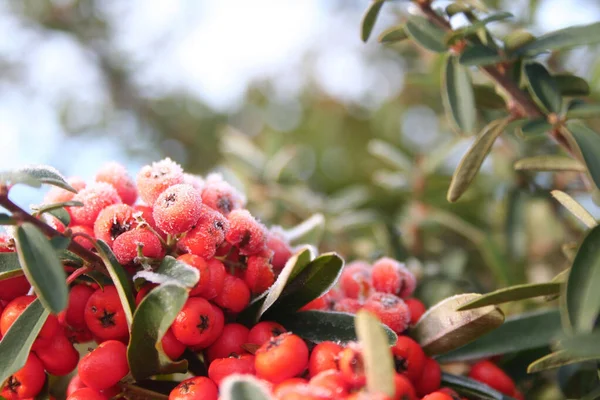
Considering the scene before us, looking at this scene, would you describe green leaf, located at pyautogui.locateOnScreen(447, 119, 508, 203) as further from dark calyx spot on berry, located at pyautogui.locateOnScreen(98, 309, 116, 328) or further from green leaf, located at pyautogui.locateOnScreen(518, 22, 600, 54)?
dark calyx spot on berry, located at pyautogui.locateOnScreen(98, 309, 116, 328)

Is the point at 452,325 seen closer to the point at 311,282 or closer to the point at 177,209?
the point at 311,282

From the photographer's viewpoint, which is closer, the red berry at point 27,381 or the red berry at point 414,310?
the red berry at point 27,381

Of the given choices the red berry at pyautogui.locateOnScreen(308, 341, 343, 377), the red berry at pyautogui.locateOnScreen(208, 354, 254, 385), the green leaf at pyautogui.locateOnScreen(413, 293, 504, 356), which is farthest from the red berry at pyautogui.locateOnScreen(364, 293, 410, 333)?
the red berry at pyautogui.locateOnScreen(208, 354, 254, 385)

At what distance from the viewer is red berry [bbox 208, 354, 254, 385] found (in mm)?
986

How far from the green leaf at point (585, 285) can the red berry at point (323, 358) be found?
367 millimetres

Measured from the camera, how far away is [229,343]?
3.51ft

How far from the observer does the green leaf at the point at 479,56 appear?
128 cm

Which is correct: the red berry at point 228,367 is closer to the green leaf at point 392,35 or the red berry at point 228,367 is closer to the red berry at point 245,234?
the red berry at point 245,234

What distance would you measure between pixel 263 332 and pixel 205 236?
0.20 metres

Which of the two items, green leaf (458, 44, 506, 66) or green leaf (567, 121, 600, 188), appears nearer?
green leaf (567, 121, 600, 188)

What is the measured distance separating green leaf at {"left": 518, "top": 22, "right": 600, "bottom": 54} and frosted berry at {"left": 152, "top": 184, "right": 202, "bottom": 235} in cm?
82

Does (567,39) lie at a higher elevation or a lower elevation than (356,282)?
higher

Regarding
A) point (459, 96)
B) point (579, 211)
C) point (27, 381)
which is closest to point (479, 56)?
point (459, 96)

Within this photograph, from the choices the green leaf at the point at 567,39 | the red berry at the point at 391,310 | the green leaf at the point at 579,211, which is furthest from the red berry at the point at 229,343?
the green leaf at the point at 567,39
